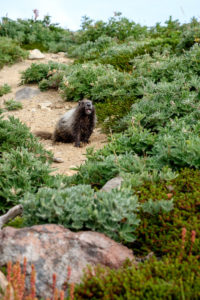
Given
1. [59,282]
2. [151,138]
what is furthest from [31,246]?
[151,138]

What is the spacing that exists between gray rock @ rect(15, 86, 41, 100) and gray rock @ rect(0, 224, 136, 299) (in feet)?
33.7

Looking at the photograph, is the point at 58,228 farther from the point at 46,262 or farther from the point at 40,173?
the point at 40,173

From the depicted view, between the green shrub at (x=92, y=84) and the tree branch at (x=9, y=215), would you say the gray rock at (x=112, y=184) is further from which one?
the green shrub at (x=92, y=84)

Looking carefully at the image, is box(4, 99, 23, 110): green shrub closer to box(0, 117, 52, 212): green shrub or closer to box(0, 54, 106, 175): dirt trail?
box(0, 54, 106, 175): dirt trail

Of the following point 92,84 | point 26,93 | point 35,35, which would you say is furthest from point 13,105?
point 35,35

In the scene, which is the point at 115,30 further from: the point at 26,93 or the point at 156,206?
the point at 156,206

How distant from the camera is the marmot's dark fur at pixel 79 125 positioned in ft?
29.4

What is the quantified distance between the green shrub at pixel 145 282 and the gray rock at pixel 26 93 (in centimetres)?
1070

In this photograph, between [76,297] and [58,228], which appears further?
[58,228]

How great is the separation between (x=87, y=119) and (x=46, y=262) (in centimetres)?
643

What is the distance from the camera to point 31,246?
3.06m

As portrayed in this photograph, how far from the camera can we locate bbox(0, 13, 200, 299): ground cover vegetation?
2838mm

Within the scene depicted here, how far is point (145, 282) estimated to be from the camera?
2.76m

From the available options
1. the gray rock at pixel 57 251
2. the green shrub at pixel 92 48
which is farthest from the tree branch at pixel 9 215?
the green shrub at pixel 92 48
